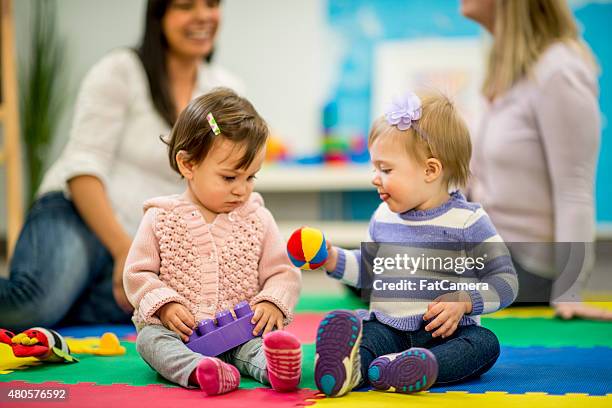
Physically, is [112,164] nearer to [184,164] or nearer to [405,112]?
[184,164]

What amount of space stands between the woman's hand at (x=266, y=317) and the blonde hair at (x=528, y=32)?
105 cm

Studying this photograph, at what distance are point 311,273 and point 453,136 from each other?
2.42 meters

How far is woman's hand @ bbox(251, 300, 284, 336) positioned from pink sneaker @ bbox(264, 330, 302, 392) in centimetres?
12

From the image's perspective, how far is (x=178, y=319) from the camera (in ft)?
4.08

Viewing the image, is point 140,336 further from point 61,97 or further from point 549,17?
point 61,97

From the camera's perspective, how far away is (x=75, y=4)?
163 inches

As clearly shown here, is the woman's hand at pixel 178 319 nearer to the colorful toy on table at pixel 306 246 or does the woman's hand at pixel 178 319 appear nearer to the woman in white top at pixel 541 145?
the colorful toy on table at pixel 306 246

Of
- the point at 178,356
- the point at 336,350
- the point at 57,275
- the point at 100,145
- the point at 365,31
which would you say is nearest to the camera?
the point at 336,350

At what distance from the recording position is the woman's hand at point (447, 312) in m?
1.19

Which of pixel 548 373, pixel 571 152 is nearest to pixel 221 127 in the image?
pixel 548 373

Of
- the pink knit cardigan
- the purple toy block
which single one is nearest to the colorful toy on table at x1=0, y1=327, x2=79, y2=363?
the pink knit cardigan

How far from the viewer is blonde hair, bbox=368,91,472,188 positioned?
123 cm

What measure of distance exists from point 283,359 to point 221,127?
41 cm

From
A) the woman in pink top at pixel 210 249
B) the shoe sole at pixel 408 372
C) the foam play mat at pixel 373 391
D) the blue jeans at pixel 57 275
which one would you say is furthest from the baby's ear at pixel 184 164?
the blue jeans at pixel 57 275
